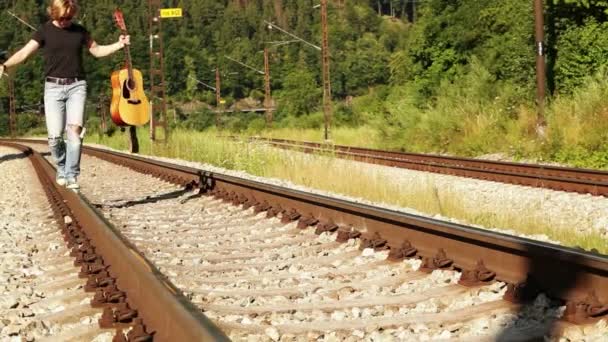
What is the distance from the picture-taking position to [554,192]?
37.1 feet

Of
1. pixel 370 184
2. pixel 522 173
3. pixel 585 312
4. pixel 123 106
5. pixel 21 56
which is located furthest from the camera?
pixel 123 106

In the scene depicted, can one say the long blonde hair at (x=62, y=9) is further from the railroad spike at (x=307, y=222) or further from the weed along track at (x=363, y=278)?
the railroad spike at (x=307, y=222)

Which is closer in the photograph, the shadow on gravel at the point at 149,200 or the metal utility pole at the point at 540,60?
the shadow on gravel at the point at 149,200

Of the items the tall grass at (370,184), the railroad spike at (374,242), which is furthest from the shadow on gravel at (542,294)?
the tall grass at (370,184)

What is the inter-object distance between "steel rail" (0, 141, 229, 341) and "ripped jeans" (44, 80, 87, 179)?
99.5 inches

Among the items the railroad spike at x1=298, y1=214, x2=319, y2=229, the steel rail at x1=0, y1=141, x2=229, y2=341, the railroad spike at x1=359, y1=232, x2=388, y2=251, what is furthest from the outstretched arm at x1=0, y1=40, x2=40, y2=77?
the railroad spike at x1=359, y1=232, x2=388, y2=251

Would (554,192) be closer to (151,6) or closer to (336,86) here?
(151,6)

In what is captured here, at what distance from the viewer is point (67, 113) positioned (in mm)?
8602

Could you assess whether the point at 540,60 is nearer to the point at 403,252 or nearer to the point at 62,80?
the point at 62,80

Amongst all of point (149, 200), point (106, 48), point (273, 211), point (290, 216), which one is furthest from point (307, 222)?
point (149, 200)

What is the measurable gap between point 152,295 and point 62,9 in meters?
A: 5.40

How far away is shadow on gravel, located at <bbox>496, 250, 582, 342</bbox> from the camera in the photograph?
348 cm

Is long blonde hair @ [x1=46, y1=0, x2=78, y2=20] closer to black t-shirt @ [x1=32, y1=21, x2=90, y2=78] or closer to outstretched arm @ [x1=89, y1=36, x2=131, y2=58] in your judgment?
black t-shirt @ [x1=32, y1=21, x2=90, y2=78]

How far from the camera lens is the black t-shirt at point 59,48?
830cm
